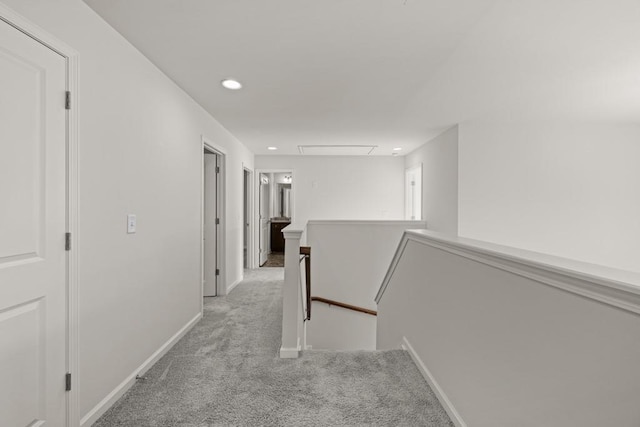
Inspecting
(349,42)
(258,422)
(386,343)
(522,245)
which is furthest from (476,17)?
(522,245)

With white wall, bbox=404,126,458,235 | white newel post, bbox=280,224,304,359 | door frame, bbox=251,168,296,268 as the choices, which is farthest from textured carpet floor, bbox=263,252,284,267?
white newel post, bbox=280,224,304,359

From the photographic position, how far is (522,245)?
4062mm

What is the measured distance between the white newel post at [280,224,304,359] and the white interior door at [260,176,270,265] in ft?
13.3

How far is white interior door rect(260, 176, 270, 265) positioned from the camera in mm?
6453

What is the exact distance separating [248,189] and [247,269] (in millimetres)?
1557

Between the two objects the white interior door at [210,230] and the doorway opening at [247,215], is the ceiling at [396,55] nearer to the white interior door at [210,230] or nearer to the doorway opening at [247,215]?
the white interior door at [210,230]

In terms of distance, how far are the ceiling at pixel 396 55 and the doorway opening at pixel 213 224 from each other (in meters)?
0.71

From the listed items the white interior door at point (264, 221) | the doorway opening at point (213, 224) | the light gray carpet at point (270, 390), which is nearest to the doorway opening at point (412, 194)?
the white interior door at point (264, 221)

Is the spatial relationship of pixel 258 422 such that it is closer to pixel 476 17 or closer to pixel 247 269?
pixel 476 17

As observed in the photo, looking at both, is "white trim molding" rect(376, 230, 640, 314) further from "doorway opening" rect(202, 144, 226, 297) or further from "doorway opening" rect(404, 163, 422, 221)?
"doorway opening" rect(404, 163, 422, 221)

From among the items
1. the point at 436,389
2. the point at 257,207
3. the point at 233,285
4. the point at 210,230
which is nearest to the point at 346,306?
the point at 233,285

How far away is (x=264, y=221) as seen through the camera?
7215 millimetres

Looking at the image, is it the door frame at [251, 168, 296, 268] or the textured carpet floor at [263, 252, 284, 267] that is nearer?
the door frame at [251, 168, 296, 268]

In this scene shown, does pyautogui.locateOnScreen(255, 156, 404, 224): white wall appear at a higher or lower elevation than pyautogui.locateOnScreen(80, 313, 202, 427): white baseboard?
higher
